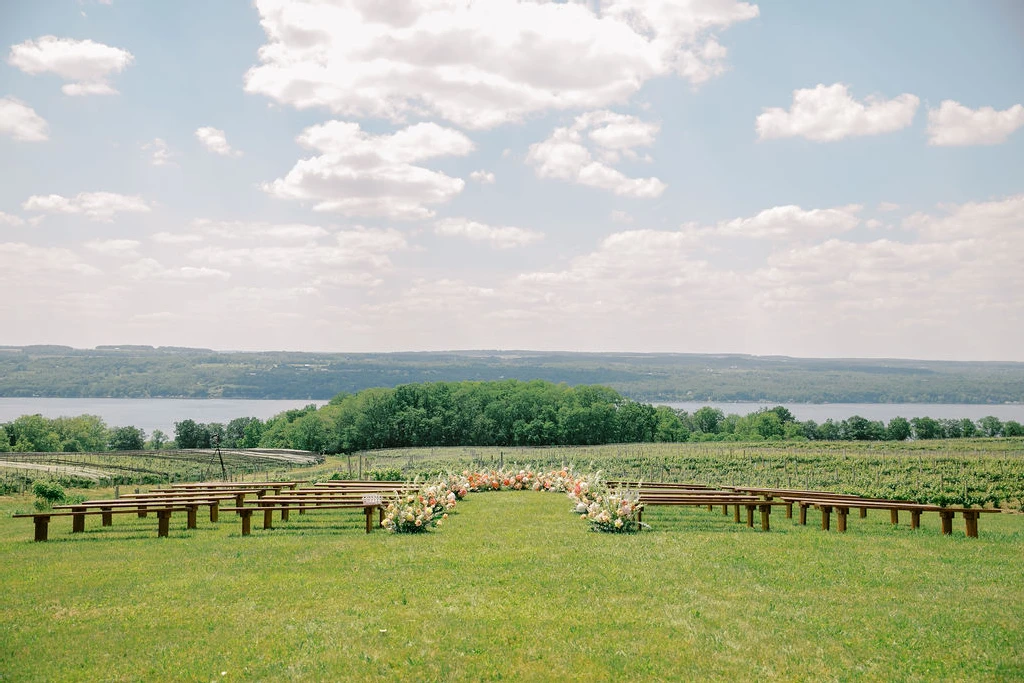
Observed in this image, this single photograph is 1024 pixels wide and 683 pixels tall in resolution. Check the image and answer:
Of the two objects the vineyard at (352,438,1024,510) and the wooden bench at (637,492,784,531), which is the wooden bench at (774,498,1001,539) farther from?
the vineyard at (352,438,1024,510)

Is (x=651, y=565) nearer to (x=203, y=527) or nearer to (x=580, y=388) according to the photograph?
(x=203, y=527)

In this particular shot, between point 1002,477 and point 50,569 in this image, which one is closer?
point 50,569

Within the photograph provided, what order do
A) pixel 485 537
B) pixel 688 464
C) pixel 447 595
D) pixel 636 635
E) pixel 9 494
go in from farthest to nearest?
pixel 688 464, pixel 9 494, pixel 485 537, pixel 447 595, pixel 636 635

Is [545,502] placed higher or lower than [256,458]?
higher

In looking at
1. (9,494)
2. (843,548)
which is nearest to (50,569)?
(843,548)

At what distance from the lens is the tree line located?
7162 cm

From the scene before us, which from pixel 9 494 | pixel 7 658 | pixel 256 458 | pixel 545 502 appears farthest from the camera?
pixel 256 458

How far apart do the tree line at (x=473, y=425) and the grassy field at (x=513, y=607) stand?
198ft

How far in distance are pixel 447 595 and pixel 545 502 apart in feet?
28.2

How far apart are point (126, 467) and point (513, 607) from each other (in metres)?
33.0

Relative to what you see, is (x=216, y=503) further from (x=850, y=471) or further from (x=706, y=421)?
(x=706, y=421)

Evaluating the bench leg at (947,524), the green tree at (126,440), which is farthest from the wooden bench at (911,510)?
the green tree at (126,440)

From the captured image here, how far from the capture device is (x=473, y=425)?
75.2 meters

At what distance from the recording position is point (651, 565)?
374 inches
